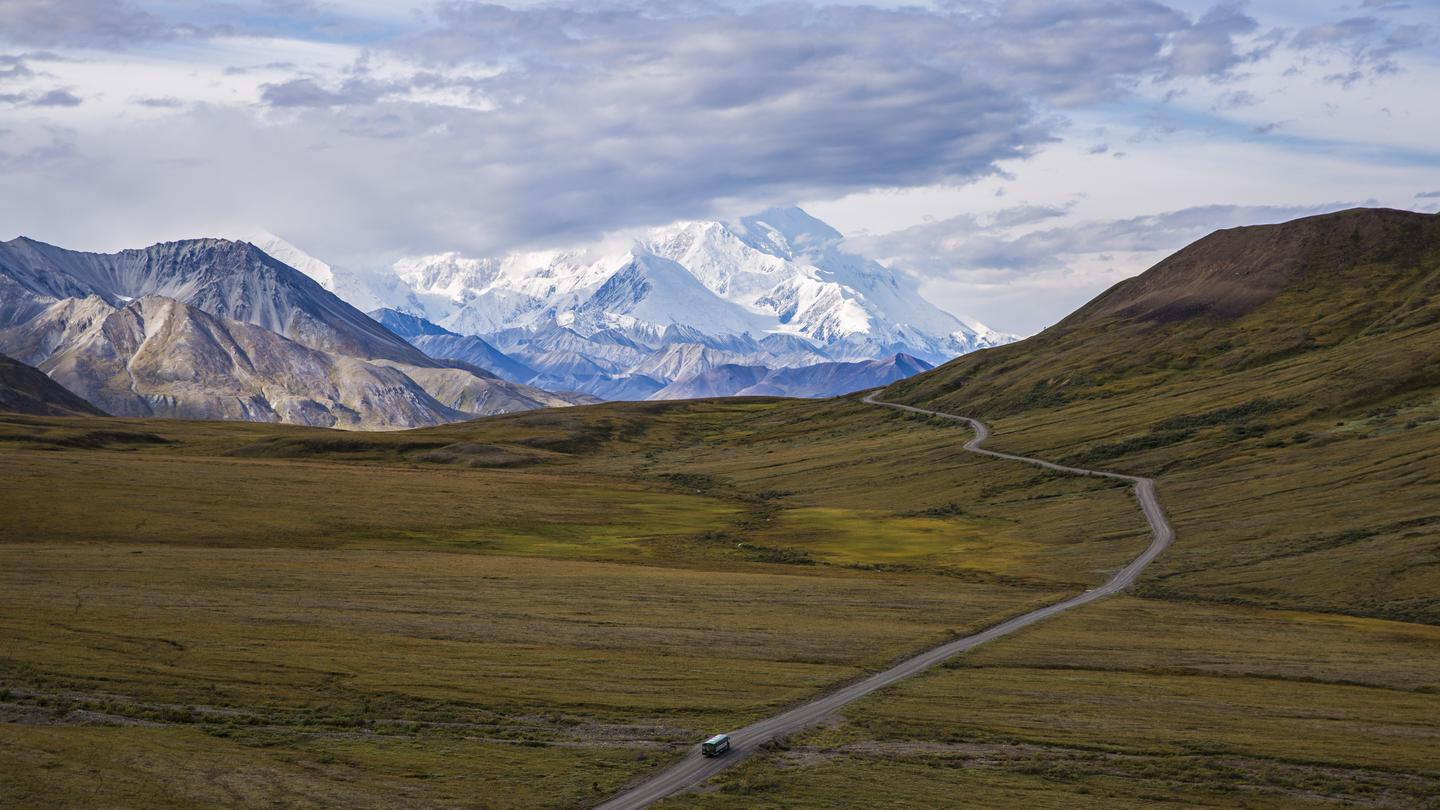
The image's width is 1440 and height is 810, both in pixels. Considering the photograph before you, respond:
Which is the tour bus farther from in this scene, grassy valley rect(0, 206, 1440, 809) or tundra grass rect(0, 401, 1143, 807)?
tundra grass rect(0, 401, 1143, 807)

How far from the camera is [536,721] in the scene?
58.3m

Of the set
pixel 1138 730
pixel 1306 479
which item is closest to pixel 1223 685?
pixel 1138 730

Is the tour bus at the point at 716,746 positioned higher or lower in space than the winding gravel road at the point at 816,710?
higher

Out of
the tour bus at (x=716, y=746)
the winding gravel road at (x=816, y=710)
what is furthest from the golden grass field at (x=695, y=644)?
the tour bus at (x=716, y=746)

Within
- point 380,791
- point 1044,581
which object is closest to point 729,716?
point 380,791


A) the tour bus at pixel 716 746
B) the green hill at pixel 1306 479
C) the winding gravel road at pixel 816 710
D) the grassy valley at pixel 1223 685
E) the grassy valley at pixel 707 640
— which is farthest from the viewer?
the green hill at pixel 1306 479

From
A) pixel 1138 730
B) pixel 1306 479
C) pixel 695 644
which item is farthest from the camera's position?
pixel 1306 479

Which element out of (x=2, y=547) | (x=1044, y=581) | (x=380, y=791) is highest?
(x=2, y=547)

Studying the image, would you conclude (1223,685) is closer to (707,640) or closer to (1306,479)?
(707,640)

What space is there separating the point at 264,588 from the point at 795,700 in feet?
146

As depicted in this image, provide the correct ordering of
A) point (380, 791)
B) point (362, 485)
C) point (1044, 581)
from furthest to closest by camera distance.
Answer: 1. point (362, 485)
2. point (1044, 581)
3. point (380, 791)

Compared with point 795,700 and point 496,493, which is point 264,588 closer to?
point 795,700

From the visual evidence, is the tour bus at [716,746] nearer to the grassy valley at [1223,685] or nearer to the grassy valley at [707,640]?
the grassy valley at [707,640]

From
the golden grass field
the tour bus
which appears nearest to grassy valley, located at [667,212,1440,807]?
the golden grass field
